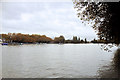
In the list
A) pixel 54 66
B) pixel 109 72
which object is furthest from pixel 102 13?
pixel 54 66

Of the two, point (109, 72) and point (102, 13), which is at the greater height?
point (102, 13)

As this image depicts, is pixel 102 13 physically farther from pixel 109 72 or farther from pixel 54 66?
pixel 54 66

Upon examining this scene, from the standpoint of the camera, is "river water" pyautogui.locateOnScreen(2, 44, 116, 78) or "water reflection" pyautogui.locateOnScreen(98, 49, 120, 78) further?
"river water" pyautogui.locateOnScreen(2, 44, 116, 78)

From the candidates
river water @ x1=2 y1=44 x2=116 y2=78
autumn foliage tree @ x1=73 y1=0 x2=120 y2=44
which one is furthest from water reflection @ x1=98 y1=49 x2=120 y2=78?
autumn foliage tree @ x1=73 y1=0 x2=120 y2=44

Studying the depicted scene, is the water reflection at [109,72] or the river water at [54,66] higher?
the water reflection at [109,72]

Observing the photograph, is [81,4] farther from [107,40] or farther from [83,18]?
[107,40]

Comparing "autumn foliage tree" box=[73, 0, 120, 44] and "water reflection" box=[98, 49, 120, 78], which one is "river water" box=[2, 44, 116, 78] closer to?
"water reflection" box=[98, 49, 120, 78]

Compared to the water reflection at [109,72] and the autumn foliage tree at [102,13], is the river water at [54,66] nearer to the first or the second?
the water reflection at [109,72]

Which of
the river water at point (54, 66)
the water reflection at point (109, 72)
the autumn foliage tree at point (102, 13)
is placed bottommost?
the river water at point (54, 66)

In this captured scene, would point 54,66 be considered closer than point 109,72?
No

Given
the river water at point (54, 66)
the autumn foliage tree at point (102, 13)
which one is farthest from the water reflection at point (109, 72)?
the autumn foliage tree at point (102, 13)

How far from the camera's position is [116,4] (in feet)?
17.6

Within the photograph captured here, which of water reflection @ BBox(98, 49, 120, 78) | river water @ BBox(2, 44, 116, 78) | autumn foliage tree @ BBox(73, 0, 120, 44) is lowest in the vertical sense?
river water @ BBox(2, 44, 116, 78)

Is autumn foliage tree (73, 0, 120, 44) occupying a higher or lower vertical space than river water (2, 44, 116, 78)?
higher
